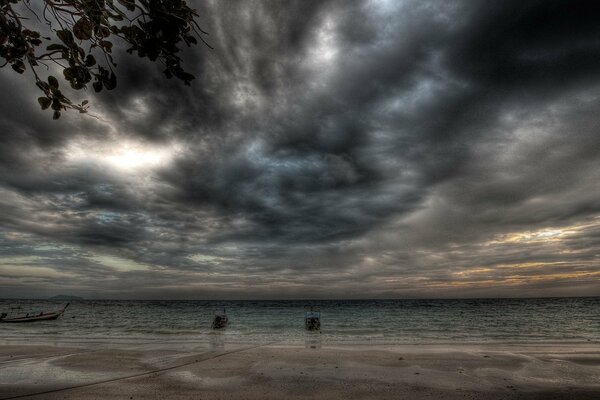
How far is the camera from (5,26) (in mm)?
2797

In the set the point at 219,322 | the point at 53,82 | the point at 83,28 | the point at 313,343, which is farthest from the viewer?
the point at 219,322

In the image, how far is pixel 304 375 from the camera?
11359 millimetres

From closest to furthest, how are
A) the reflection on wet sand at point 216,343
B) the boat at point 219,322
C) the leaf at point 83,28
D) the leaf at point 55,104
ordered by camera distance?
the leaf at point 83,28, the leaf at point 55,104, the reflection on wet sand at point 216,343, the boat at point 219,322

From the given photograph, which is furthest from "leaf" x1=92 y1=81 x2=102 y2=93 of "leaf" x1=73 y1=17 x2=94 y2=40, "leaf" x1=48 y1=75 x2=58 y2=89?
"leaf" x1=73 y1=17 x2=94 y2=40

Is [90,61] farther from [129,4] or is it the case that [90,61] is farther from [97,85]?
[129,4]

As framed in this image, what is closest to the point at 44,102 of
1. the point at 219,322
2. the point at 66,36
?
the point at 66,36

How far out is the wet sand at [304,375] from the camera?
938cm

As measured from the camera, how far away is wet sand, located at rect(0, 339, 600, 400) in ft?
30.8

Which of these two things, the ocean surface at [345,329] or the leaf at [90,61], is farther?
the ocean surface at [345,329]

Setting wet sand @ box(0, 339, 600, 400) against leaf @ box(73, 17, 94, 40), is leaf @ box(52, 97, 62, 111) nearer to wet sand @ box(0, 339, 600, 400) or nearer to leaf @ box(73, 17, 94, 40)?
leaf @ box(73, 17, 94, 40)

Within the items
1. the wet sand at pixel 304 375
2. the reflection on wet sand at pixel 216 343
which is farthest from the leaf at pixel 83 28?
the reflection on wet sand at pixel 216 343

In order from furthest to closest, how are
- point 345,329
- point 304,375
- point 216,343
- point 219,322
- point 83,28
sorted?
point 219,322, point 345,329, point 216,343, point 304,375, point 83,28

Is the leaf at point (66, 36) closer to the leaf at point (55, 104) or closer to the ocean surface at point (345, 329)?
the leaf at point (55, 104)

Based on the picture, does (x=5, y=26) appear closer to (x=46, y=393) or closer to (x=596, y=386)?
(x=46, y=393)
